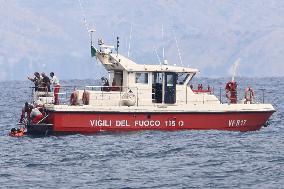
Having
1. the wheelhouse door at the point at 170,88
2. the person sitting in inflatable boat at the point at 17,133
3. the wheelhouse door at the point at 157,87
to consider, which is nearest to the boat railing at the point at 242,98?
the wheelhouse door at the point at 170,88

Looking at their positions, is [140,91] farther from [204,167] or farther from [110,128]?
[204,167]

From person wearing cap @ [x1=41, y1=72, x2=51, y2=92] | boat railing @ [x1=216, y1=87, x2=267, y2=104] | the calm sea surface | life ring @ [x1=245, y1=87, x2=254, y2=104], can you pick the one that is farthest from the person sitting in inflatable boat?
life ring @ [x1=245, y1=87, x2=254, y2=104]

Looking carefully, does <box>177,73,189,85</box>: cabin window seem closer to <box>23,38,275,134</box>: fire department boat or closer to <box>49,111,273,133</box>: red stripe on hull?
<box>23,38,275,134</box>: fire department boat

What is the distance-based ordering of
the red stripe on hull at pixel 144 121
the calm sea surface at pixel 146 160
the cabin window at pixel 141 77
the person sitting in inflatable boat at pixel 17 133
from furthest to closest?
the person sitting in inflatable boat at pixel 17 133
the cabin window at pixel 141 77
the red stripe on hull at pixel 144 121
the calm sea surface at pixel 146 160

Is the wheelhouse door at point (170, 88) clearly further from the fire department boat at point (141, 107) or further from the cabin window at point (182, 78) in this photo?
the cabin window at point (182, 78)

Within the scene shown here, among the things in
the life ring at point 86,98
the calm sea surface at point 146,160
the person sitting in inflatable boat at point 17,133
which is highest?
the life ring at point 86,98

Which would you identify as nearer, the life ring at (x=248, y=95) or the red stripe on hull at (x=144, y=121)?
the red stripe on hull at (x=144, y=121)

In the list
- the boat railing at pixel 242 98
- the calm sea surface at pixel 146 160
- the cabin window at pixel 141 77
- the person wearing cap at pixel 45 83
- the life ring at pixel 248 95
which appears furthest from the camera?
the boat railing at pixel 242 98

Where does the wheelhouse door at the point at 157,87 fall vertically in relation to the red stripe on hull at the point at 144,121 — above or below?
above

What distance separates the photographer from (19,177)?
1423 inches

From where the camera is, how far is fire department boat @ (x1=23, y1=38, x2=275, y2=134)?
46625mm

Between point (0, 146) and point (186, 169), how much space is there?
1027 cm

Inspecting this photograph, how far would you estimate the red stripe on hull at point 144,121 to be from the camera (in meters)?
46.5

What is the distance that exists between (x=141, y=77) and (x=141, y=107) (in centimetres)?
160
